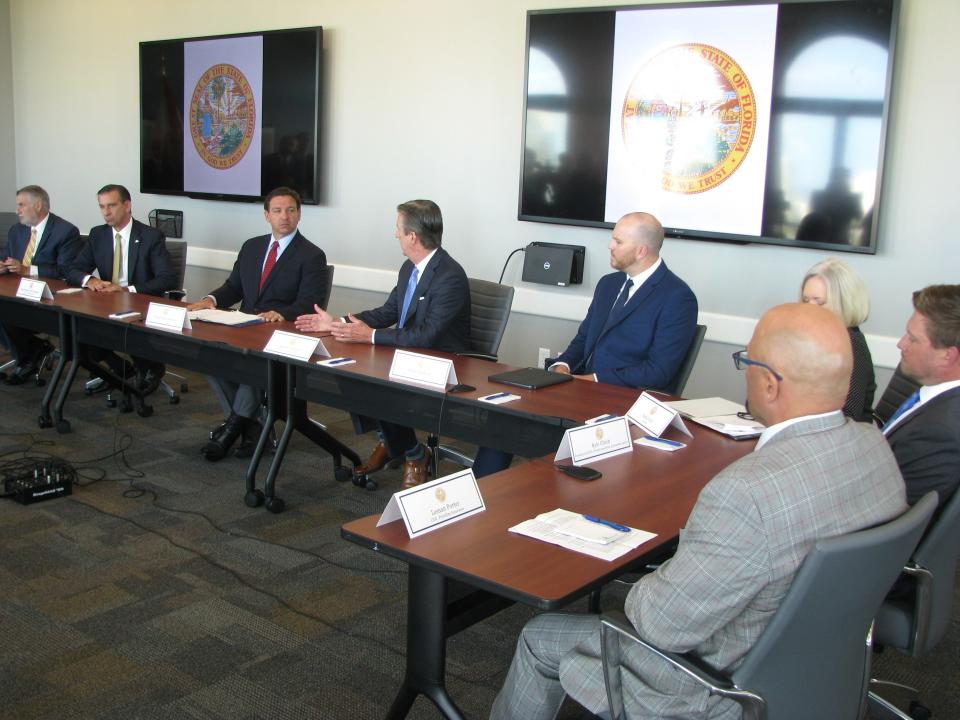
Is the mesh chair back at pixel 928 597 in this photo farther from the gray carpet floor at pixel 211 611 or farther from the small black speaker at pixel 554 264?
the small black speaker at pixel 554 264

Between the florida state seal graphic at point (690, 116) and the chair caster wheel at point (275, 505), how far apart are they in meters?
2.50

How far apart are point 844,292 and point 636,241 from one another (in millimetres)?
820

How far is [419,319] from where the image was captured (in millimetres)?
4266

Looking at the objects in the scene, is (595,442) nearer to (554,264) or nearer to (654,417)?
(654,417)

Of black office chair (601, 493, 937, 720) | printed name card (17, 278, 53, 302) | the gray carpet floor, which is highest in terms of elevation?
printed name card (17, 278, 53, 302)

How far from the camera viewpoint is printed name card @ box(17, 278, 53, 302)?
16.1ft

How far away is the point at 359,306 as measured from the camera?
20.8 ft

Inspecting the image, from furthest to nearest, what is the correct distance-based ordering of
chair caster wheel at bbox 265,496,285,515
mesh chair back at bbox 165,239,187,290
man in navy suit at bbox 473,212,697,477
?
mesh chair back at bbox 165,239,187,290, chair caster wheel at bbox 265,496,285,515, man in navy suit at bbox 473,212,697,477

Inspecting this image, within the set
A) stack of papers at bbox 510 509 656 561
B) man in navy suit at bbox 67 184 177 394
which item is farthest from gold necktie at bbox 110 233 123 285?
stack of papers at bbox 510 509 656 561

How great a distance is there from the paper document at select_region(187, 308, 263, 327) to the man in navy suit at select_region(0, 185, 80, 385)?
193 cm

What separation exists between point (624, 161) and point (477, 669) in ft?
10.1

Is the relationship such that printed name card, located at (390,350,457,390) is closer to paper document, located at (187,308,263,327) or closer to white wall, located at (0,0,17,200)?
paper document, located at (187,308,263,327)

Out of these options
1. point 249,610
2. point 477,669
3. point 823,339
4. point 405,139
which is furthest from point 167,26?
point 823,339

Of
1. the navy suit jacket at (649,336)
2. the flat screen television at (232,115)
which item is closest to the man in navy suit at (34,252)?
the flat screen television at (232,115)
